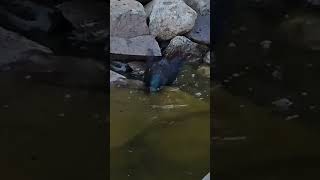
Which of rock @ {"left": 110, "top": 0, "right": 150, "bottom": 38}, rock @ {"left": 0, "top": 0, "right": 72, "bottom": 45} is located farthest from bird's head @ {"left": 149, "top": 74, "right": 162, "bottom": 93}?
rock @ {"left": 0, "top": 0, "right": 72, "bottom": 45}

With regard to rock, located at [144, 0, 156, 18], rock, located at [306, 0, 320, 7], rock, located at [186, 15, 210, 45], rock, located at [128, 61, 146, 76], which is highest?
rock, located at [306, 0, 320, 7]

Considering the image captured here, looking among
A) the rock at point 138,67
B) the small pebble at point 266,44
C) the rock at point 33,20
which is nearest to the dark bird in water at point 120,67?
the rock at point 138,67

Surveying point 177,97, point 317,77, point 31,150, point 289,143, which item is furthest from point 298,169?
point 31,150

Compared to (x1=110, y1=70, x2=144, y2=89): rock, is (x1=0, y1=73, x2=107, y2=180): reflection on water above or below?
below

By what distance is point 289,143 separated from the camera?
1.45 metres

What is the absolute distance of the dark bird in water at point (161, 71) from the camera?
1479 mm

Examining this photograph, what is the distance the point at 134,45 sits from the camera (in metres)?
1.48

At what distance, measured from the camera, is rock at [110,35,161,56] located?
1.46 meters

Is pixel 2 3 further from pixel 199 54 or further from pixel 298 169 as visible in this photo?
pixel 298 169

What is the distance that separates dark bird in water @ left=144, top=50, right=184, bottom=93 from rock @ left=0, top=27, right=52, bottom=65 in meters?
0.24

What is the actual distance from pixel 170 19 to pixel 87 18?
197 millimetres

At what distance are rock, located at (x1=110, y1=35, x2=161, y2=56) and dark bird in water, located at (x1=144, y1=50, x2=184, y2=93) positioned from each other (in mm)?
15

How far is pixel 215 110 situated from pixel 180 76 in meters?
0.11

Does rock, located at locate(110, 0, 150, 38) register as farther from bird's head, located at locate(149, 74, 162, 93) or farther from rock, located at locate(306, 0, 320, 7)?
rock, located at locate(306, 0, 320, 7)
